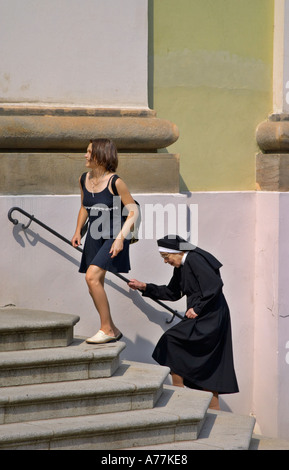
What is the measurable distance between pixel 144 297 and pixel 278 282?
4.13 ft

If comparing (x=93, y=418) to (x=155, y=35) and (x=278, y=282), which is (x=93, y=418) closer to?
(x=278, y=282)

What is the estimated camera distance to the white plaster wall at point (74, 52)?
682 centimetres

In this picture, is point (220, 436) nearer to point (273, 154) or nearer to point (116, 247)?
point (116, 247)

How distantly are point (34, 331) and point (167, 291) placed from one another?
1253mm

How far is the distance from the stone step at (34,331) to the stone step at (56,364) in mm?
65

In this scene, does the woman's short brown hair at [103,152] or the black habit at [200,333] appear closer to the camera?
the woman's short brown hair at [103,152]

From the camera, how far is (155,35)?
7406 mm

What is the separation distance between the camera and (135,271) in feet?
23.6

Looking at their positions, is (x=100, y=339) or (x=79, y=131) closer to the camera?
(x=100, y=339)

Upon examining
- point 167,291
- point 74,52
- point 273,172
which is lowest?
point 167,291

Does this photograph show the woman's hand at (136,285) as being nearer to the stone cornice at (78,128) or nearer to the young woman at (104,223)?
the young woman at (104,223)

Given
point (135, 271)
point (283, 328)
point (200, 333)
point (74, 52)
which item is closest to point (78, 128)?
point (74, 52)

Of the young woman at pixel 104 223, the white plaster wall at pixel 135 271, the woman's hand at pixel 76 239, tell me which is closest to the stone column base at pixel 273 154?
the white plaster wall at pixel 135 271

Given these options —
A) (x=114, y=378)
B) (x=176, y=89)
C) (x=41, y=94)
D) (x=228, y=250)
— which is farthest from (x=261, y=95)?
(x=114, y=378)
